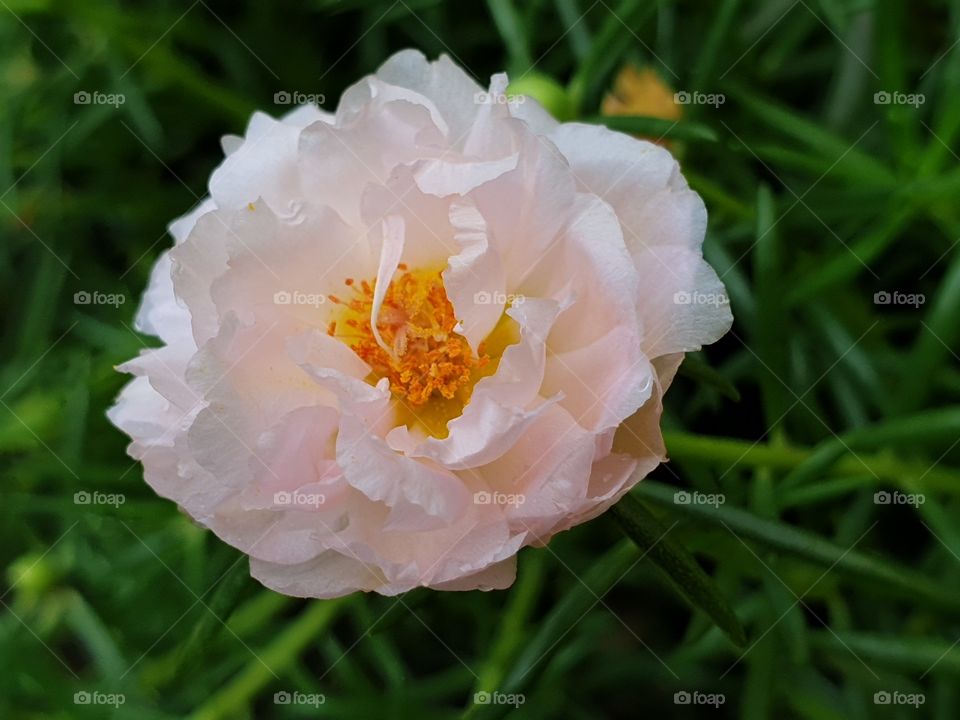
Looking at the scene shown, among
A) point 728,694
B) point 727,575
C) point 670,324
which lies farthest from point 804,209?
point 728,694

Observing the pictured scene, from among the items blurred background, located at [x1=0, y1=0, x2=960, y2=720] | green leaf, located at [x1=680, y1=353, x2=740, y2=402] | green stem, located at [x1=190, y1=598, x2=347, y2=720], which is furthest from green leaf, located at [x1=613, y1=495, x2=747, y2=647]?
green stem, located at [x1=190, y1=598, x2=347, y2=720]

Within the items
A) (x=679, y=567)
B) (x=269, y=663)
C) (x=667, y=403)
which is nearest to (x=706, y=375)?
(x=679, y=567)

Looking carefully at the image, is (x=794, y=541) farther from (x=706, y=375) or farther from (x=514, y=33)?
(x=514, y=33)

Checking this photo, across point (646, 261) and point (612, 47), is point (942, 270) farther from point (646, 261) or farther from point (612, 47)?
point (646, 261)

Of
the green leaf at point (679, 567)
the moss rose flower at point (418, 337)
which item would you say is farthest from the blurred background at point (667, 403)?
the moss rose flower at point (418, 337)

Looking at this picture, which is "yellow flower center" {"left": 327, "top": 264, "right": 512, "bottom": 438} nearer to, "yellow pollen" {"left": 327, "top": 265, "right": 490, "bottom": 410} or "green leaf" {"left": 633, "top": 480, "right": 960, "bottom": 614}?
"yellow pollen" {"left": 327, "top": 265, "right": 490, "bottom": 410}

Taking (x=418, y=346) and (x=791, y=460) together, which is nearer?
(x=418, y=346)

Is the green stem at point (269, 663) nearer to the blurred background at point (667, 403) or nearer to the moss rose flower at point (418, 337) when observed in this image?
the blurred background at point (667, 403)
